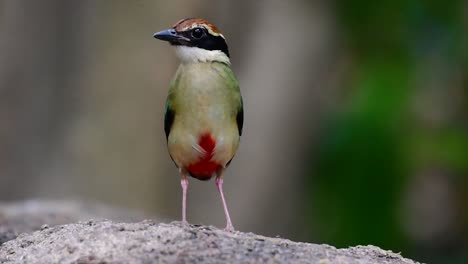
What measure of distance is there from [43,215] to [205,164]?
2.69 meters

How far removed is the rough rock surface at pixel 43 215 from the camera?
25.2ft

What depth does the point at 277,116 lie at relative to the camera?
1628 centimetres

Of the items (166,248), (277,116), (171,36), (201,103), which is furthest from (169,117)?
(277,116)

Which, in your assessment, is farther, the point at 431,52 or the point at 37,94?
the point at 431,52

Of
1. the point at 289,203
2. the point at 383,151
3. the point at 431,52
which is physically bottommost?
the point at 289,203

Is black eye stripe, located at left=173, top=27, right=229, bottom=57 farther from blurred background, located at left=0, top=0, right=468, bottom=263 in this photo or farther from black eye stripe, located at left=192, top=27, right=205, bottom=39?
blurred background, located at left=0, top=0, right=468, bottom=263

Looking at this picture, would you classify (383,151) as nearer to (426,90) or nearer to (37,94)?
(426,90)

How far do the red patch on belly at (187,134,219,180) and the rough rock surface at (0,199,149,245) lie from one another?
139cm

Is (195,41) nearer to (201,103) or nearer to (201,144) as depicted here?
(201,103)

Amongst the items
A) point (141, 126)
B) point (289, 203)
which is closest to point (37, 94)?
point (141, 126)

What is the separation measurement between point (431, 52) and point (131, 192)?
17.3 feet

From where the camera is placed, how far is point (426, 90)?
16.1 meters

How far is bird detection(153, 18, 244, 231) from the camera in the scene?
6.32 m

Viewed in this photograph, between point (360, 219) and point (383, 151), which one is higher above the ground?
point (383, 151)
